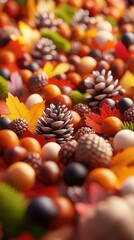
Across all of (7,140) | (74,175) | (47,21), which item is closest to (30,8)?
(47,21)

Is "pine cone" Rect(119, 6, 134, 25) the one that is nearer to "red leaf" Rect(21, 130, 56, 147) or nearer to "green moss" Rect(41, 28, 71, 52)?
"green moss" Rect(41, 28, 71, 52)

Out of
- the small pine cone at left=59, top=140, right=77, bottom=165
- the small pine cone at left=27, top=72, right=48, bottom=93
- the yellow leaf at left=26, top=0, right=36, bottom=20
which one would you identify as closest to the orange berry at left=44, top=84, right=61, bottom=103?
the small pine cone at left=27, top=72, right=48, bottom=93

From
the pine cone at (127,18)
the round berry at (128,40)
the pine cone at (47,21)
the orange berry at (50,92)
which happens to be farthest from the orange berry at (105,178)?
the pine cone at (127,18)

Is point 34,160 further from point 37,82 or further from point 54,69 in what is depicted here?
point 54,69

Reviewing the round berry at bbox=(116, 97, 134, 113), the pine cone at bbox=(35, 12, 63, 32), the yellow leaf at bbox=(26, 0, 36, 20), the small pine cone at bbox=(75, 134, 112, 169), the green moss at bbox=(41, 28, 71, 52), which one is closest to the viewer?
the small pine cone at bbox=(75, 134, 112, 169)

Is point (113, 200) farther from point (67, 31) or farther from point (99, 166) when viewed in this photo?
point (67, 31)

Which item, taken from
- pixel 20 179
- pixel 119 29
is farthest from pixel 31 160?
pixel 119 29
